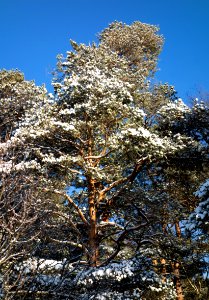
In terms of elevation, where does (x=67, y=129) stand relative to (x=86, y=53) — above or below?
below

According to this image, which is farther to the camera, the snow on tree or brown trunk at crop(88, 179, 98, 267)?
brown trunk at crop(88, 179, 98, 267)

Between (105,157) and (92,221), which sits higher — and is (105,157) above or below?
above

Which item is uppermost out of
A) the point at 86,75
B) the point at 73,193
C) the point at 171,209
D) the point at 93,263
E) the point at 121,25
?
the point at 121,25

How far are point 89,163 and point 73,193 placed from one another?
384 cm

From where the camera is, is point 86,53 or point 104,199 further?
point 86,53

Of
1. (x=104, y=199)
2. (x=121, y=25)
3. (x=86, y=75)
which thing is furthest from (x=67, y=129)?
(x=121, y=25)

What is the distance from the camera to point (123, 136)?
37.9ft

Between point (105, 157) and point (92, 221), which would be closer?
point (92, 221)

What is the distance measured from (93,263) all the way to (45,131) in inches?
195

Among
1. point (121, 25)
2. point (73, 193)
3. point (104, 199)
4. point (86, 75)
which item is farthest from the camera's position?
point (121, 25)

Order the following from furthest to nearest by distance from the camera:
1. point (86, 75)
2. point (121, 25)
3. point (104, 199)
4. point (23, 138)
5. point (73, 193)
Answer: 1. point (121, 25)
2. point (73, 193)
3. point (104, 199)
4. point (86, 75)
5. point (23, 138)

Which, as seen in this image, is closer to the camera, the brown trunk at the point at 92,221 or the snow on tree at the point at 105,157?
the snow on tree at the point at 105,157

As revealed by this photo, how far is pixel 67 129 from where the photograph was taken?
1159cm

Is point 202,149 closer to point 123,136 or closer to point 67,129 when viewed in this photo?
point 123,136
